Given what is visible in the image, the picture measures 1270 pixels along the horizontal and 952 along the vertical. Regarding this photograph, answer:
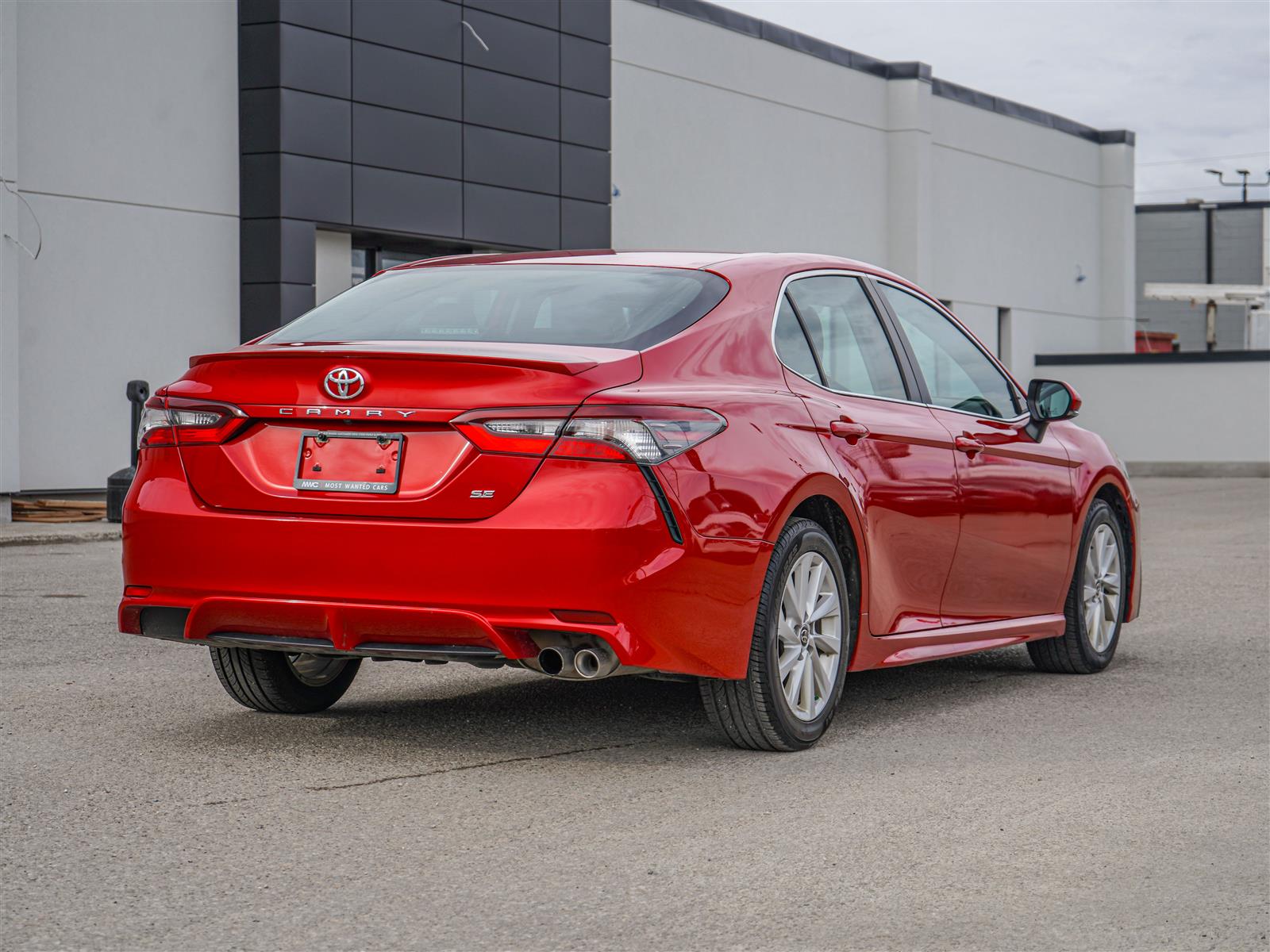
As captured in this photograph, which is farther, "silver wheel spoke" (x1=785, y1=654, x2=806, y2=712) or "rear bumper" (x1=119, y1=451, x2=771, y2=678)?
"silver wheel spoke" (x1=785, y1=654, x2=806, y2=712)

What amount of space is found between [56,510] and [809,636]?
49.5 feet

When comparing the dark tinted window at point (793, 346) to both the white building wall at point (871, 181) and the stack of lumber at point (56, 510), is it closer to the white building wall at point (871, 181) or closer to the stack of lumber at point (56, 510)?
the stack of lumber at point (56, 510)

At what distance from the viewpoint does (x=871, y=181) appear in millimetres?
36156

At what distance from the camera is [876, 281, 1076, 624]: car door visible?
6566 millimetres

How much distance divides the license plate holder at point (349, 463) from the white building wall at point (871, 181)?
24.2 m

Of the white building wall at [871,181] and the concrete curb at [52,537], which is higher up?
the white building wall at [871,181]

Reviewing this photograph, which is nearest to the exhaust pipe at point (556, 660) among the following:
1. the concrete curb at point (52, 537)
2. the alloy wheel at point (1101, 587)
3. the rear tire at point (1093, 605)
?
the rear tire at point (1093, 605)

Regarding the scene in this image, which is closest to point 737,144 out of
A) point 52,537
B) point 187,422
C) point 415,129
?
point 415,129

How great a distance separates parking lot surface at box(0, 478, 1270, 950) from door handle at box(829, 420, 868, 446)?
1.02 m

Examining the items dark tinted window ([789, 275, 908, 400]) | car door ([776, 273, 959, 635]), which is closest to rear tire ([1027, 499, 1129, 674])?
car door ([776, 273, 959, 635])

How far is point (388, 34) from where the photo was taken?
2356 centimetres

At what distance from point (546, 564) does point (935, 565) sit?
6.69ft

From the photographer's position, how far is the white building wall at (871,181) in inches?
1175

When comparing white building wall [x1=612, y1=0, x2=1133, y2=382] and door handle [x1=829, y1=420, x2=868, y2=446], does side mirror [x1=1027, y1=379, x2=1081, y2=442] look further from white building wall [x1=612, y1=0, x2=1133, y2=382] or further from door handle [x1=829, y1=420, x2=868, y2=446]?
white building wall [x1=612, y1=0, x2=1133, y2=382]
